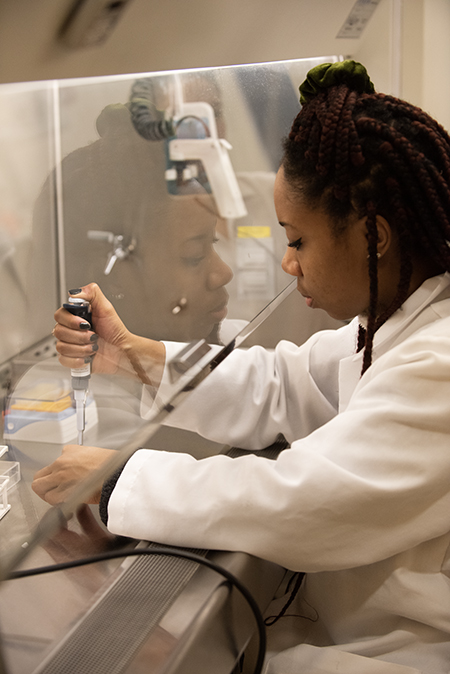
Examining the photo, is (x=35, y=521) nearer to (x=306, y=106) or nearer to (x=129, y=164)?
(x=129, y=164)

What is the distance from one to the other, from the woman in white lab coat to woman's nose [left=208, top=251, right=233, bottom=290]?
0.10 metres

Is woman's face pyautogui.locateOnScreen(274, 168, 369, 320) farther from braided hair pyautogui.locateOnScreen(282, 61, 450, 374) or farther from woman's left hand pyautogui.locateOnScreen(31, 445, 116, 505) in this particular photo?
woman's left hand pyautogui.locateOnScreen(31, 445, 116, 505)

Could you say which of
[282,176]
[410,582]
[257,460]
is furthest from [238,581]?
[282,176]

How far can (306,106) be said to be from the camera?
0.91 m

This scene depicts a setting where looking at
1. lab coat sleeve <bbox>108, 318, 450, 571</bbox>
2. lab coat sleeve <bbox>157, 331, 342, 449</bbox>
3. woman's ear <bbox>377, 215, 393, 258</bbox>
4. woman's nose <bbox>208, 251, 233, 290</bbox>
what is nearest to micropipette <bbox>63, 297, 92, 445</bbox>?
lab coat sleeve <bbox>108, 318, 450, 571</bbox>

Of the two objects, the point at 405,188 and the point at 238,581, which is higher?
the point at 405,188

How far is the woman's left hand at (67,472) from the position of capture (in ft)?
2.11

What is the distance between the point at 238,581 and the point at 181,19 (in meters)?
0.66

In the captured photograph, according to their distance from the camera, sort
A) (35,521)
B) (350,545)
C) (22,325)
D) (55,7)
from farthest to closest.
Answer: (22,325) → (350,545) → (35,521) → (55,7)

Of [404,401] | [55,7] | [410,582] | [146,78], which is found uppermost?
[55,7]

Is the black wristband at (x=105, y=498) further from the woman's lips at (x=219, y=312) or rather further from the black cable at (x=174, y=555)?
the woman's lips at (x=219, y=312)

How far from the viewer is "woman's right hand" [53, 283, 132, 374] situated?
797 mm

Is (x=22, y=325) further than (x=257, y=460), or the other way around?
(x=22, y=325)

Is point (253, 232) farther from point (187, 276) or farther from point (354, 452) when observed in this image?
point (354, 452)
